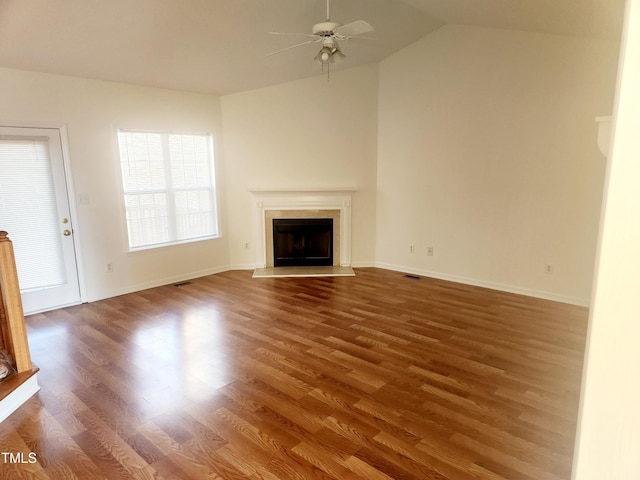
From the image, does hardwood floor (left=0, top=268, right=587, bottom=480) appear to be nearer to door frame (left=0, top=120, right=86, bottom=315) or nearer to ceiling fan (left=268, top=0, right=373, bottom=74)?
door frame (left=0, top=120, right=86, bottom=315)

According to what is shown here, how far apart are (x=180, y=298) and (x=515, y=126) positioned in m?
4.61

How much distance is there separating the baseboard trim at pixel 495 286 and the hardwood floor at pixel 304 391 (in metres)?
0.15

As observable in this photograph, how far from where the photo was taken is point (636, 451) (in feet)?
2.68

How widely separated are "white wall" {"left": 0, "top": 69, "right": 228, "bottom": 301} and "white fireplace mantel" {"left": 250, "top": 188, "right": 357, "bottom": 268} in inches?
47.1

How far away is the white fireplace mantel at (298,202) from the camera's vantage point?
5.91 m

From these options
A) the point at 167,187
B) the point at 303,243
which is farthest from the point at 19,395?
the point at 303,243

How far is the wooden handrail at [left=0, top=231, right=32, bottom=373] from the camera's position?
2648 millimetres

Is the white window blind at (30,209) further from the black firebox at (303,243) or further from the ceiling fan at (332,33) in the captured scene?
the ceiling fan at (332,33)

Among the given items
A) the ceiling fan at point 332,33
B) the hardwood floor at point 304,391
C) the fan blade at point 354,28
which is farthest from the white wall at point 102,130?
the fan blade at point 354,28

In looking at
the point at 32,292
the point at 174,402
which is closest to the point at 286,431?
the point at 174,402

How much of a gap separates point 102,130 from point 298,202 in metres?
2.75

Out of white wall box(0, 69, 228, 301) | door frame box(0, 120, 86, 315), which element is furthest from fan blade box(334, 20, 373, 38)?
door frame box(0, 120, 86, 315)

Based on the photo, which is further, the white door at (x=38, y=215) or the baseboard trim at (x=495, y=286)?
the baseboard trim at (x=495, y=286)

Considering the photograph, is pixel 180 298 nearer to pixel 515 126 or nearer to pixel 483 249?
pixel 483 249
